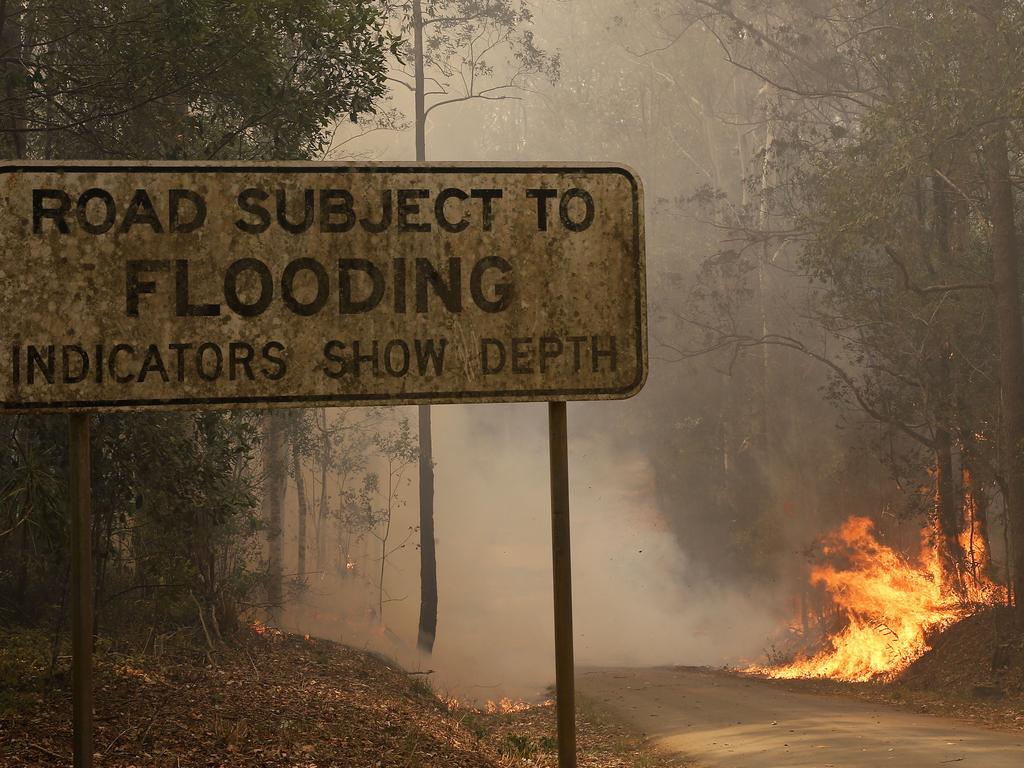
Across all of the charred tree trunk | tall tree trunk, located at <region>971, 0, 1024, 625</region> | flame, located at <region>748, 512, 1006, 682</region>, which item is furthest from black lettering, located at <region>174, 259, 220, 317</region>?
the charred tree trunk

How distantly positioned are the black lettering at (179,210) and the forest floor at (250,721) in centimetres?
495

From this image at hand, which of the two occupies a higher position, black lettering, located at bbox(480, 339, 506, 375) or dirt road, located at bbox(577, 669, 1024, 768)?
black lettering, located at bbox(480, 339, 506, 375)

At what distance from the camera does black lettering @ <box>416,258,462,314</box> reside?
389 centimetres

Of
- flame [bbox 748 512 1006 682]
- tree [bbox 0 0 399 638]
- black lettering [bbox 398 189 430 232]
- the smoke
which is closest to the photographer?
black lettering [bbox 398 189 430 232]

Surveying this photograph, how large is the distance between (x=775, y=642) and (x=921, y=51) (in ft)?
63.3

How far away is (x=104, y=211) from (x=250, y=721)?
673 centimetres

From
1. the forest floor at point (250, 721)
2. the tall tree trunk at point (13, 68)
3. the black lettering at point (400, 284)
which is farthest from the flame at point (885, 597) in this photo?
the black lettering at point (400, 284)

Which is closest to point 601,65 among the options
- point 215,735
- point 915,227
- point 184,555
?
point 915,227

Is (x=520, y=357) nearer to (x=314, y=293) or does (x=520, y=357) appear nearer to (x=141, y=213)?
(x=314, y=293)

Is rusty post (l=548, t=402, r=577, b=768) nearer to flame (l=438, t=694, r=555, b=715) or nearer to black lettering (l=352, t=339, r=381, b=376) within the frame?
black lettering (l=352, t=339, r=381, b=376)

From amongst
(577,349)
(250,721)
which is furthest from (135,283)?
(250,721)

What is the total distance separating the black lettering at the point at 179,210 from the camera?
3.77m

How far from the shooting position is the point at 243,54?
11445 mm

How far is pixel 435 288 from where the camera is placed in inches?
153
